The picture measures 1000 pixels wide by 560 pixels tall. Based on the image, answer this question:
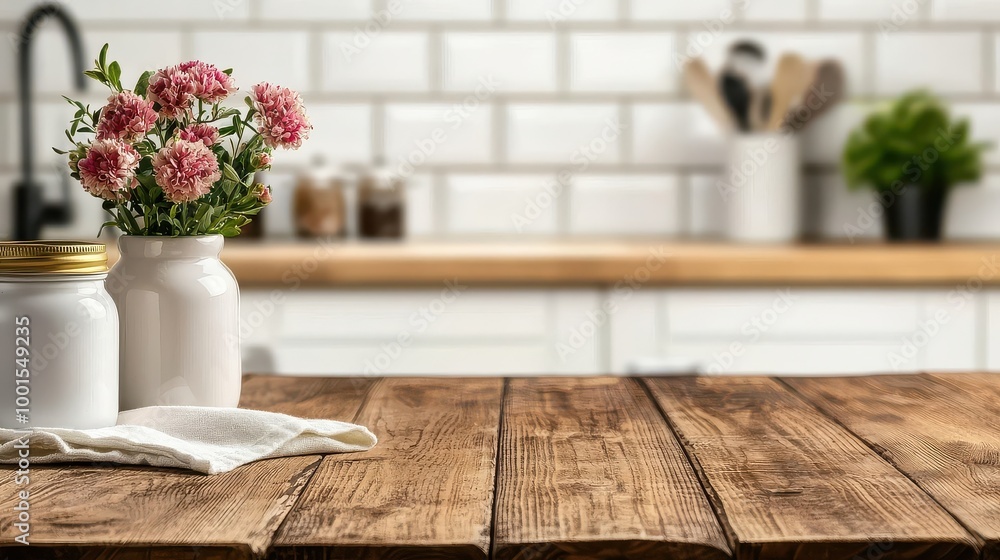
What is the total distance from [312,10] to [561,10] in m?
0.57

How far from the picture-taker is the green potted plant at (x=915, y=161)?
7.10 feet

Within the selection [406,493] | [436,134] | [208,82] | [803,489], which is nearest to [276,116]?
[208,82]

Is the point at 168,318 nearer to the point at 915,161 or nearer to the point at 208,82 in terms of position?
the point at 208,82

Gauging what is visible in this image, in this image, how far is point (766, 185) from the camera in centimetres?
217

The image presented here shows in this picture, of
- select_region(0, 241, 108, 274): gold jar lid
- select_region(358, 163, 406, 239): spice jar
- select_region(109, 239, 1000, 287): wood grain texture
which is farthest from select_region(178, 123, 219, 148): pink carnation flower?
select_region(358, 163, 406, 239): spice jar

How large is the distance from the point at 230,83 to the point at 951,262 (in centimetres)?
141

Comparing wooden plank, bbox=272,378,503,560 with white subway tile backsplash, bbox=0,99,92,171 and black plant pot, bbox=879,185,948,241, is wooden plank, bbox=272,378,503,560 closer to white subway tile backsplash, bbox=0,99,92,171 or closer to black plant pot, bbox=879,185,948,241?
black plant pot, bbox=879,185,948,241

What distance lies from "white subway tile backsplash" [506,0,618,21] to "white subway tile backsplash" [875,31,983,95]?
2.11ft

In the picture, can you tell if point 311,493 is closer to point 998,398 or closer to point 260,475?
point 260,475

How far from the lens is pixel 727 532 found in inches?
20.2

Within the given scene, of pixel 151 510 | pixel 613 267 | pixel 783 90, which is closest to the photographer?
pixel 151 510

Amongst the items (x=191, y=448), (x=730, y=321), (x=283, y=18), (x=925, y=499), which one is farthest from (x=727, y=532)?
(x=283, y=18)

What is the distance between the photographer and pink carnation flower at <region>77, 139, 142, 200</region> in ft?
2.39

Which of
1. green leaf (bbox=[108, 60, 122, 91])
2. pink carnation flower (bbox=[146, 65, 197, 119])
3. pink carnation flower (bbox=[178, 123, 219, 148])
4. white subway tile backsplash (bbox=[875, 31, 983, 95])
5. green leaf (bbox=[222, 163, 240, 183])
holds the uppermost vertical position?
white subway tile backsplash (bbox=[875, 31, 983, 95])
